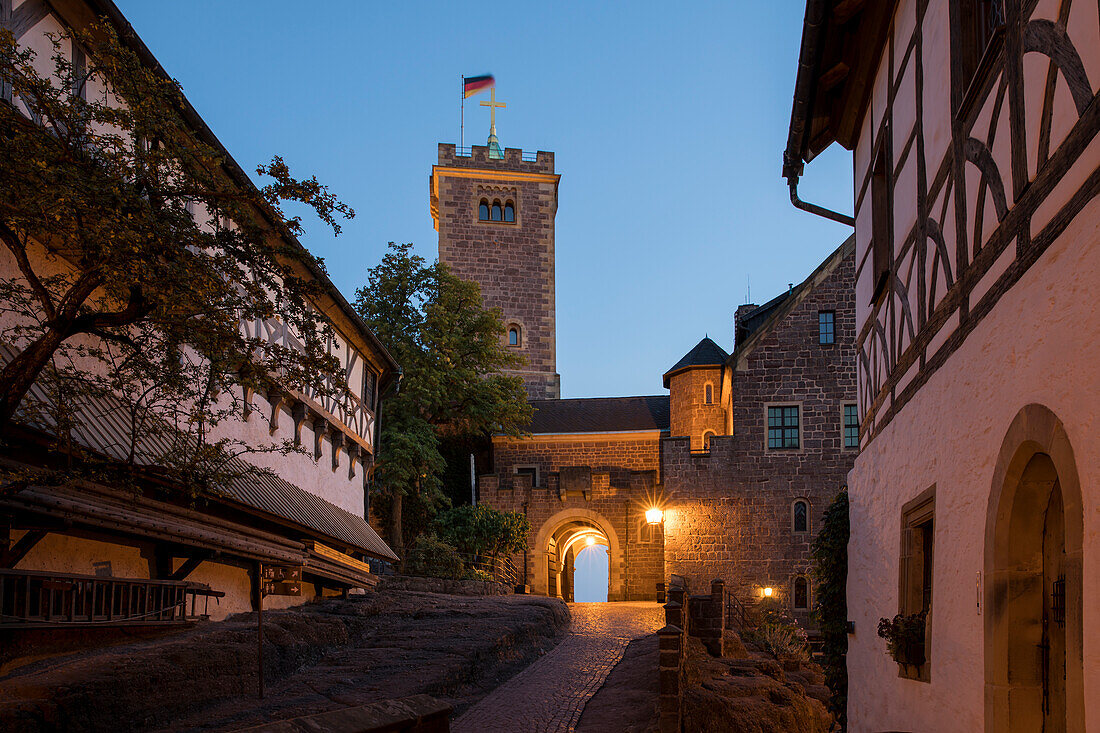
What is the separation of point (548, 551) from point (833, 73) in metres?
22.7

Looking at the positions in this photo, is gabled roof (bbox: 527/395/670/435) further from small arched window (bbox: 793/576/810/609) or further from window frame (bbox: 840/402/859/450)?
small arched window (bbox: 793/576/810/609)

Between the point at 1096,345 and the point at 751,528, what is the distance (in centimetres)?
2491

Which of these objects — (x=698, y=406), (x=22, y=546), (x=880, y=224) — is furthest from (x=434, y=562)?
(x=880, y=224)

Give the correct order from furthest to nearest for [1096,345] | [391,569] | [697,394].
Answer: [697,394]
[391,569]
[1096,345]

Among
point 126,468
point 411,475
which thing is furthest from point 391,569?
point 126,468

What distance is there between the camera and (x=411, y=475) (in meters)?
28.2

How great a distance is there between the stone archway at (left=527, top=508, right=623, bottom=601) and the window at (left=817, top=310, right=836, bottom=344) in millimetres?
8279

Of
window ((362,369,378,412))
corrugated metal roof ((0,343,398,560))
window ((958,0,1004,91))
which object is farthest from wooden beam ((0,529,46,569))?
window ((362,369,378,412))

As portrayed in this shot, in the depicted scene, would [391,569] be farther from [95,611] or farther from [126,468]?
[126,468]

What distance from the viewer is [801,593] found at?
2781 cm

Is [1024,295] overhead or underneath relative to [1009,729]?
overhead

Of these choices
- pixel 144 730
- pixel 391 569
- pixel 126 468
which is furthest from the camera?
pixel 391 569

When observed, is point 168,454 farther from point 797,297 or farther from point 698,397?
point 698,397

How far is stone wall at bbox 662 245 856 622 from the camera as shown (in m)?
28.0
